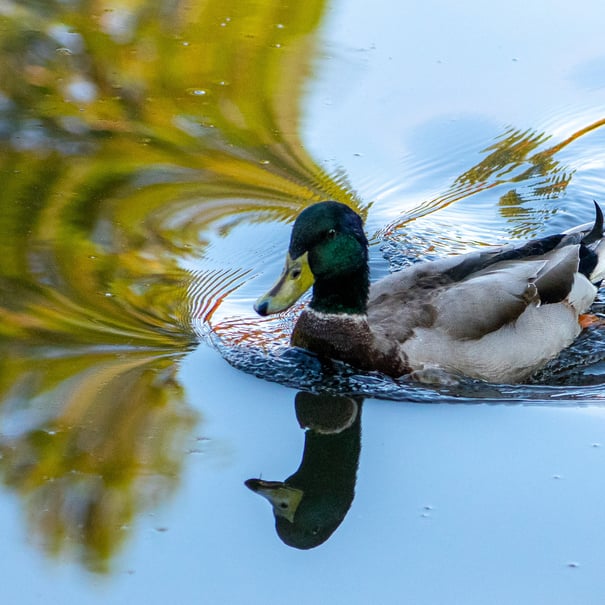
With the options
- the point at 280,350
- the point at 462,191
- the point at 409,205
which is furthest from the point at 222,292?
the point at 462,191

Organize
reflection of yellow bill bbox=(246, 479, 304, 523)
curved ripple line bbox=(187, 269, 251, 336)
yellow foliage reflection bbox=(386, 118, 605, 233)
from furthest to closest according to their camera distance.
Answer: yellow foliage reflection bbox=(386, 118, 605, 233) → curved ripple line bbox=(187, 269, 251, 336) → reflection of yellow bill bbox=(246, 479, 304, 523)

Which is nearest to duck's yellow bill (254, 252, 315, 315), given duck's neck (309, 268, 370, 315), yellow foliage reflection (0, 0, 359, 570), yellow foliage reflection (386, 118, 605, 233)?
duck's neck (309, 268, 370, 315)

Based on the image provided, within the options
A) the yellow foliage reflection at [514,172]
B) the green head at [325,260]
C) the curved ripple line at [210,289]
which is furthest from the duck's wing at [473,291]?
the yellow foliage reflection at [514,172]

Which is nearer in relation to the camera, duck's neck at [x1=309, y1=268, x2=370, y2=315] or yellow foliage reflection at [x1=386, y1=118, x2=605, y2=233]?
duck's neck at [x1=309, y1=268, x2=370, y2=315]

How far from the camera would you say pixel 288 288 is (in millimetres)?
6086

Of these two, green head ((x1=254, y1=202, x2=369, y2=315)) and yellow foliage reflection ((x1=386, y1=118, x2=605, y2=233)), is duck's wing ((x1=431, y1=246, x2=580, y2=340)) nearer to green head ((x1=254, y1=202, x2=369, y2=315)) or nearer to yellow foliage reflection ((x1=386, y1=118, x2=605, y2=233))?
green head ((x1=254, y1=202, x2=369, y2=315))

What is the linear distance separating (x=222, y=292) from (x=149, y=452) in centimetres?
192

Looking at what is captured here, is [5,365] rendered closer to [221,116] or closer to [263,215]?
[263,215]

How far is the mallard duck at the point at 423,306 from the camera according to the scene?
614 cm

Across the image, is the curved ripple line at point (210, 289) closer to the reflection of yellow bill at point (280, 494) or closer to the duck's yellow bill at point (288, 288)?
the duck's yellow bill at point (288, 288)

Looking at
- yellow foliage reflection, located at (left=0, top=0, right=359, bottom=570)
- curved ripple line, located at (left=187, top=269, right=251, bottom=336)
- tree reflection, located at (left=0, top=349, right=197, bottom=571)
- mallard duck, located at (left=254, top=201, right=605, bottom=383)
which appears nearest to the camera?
tree reflection, located at (left=0, top=349, right=197, bottom=571)

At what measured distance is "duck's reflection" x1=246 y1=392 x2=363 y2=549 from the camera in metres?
4.99

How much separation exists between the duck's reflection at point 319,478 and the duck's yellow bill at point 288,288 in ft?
1.65

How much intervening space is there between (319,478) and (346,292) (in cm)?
Result: 134
